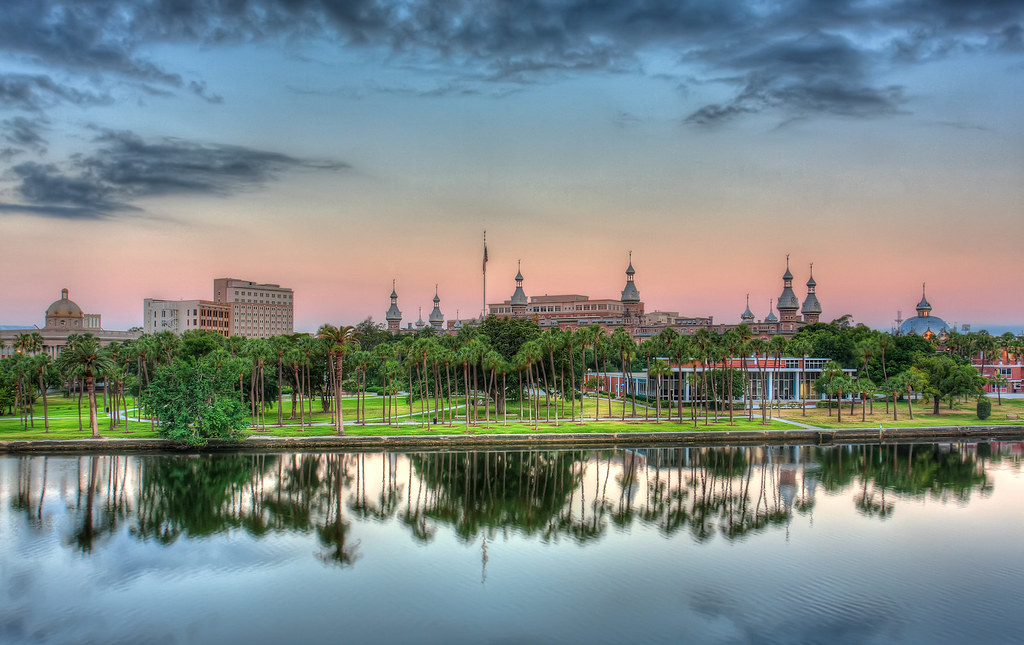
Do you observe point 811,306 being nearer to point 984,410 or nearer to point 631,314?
point 631,314

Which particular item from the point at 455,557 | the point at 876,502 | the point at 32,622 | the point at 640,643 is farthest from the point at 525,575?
the point at 876,502

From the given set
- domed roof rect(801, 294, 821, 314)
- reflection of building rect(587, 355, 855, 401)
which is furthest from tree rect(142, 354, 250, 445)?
domed roof rect(801, 294, 821, 314)

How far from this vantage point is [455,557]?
2892cm

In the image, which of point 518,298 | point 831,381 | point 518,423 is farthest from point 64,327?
point 831,381

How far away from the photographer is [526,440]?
5691 centimetres

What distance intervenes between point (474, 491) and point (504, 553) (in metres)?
11.2

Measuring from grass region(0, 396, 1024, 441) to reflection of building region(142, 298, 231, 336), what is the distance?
10904 centimetres

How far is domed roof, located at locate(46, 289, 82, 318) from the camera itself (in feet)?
458

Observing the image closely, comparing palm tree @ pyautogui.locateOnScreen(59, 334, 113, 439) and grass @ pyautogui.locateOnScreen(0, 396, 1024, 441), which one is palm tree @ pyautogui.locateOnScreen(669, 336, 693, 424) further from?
palm tree @ pyautogui.locateOnScreen(59, 334, 113, 439)

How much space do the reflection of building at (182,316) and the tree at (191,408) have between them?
139m

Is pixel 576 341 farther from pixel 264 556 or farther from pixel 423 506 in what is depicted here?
pixel 264 556

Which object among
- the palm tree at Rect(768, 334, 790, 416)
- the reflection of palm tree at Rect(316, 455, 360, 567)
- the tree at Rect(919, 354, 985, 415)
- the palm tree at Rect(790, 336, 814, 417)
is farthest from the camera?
the palm tree at Rect(790, 336, 814, 417)

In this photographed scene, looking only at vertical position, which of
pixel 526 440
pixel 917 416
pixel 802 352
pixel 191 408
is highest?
pixel 802 352

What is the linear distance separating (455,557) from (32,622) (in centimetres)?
1392
